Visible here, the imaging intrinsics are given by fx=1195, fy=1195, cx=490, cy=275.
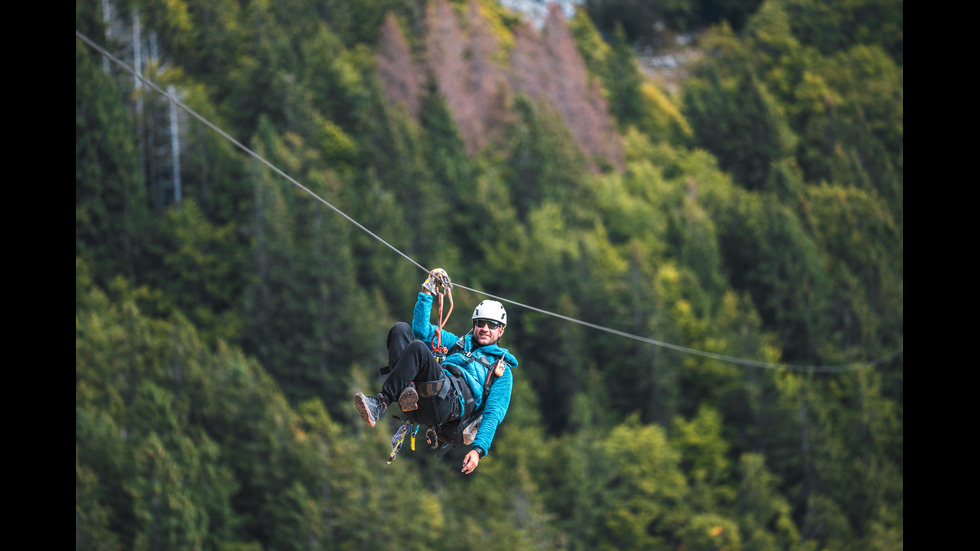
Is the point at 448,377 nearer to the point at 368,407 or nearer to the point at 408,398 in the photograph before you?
the point at 408,398

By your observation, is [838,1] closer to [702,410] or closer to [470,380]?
[702,410]

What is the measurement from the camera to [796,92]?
251ft

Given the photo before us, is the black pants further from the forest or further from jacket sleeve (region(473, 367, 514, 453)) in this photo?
the forest

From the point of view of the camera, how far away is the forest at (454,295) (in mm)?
42656

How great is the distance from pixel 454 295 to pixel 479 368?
105 ft

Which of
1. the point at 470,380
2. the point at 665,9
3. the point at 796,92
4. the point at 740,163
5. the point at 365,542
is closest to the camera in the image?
the point at 470,380

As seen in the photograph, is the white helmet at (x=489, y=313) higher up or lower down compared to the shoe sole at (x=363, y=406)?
higher up

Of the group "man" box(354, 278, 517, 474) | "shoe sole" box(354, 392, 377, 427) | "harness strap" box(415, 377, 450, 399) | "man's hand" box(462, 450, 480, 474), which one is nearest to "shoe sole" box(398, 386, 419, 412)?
"man" box(354, 278, 517, 474)

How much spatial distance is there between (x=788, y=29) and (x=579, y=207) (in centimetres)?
3053

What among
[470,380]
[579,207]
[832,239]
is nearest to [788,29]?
[832,239]

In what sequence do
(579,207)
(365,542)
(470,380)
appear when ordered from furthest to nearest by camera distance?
1. (579,207)
2. (365,542)
3. (470,380)

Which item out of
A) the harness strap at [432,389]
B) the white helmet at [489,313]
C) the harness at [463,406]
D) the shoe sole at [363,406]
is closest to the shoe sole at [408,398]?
the harness strap at [432,389]

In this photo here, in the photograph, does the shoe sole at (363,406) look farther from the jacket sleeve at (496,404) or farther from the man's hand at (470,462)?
the jacket sleeve at (496,404)

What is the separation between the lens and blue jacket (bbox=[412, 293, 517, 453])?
1105cm
